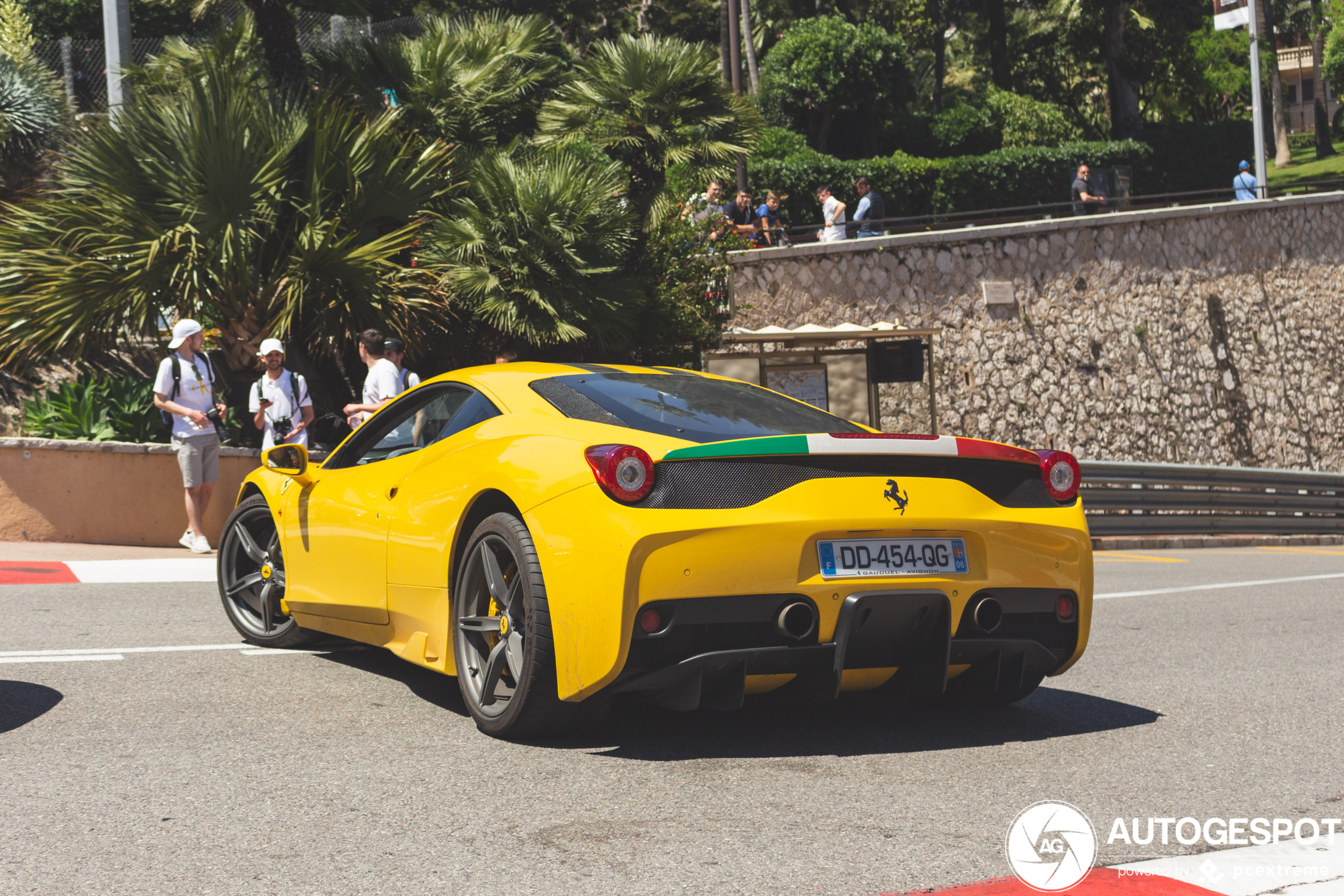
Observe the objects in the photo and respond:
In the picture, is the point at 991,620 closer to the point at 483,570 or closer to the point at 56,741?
the point at 483,570

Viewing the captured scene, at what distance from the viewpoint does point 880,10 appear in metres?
50.9

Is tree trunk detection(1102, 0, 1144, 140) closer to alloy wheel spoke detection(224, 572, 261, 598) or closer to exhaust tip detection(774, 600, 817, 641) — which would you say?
alloy wheel spoke detection(224, 572, 261, 598)

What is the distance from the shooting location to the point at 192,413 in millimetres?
10742

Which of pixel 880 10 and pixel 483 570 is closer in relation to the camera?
pixel 483 570

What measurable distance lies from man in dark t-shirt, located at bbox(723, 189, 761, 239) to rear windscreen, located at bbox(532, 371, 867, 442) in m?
15.9

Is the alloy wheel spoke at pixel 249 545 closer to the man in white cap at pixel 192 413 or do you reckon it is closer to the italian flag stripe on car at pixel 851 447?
the italian flag stripe on car at pixel 851 447

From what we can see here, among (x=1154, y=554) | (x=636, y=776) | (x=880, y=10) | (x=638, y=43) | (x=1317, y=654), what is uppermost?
(x=880, y=10)

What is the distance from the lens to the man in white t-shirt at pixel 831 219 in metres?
23.3

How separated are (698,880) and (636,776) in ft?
3.28

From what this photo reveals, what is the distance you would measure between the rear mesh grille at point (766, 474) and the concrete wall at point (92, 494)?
8118mm

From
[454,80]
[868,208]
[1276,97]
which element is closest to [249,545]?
[454,80]

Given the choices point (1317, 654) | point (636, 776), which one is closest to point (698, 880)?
point (636, 776)

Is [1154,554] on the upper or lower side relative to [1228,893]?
lower

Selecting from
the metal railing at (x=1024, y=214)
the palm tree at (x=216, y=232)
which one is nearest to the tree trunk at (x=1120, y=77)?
the metal railing at (x=1024, y=214)
